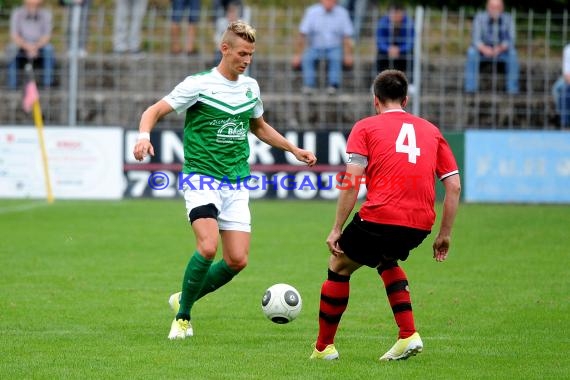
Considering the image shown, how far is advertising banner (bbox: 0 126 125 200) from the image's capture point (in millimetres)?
19141

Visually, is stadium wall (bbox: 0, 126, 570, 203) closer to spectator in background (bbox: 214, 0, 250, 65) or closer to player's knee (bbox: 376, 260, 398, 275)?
spectator in background (bbox: 214, 0, 250, 65)

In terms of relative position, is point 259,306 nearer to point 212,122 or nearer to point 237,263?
point 237,263

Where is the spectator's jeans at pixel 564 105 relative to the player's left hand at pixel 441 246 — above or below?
below

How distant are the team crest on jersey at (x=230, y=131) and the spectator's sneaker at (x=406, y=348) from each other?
2.02 m

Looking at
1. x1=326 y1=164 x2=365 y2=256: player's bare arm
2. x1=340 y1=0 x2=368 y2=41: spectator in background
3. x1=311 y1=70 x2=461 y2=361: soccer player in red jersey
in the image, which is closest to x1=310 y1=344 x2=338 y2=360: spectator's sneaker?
x1=311 y1=70 x2=461 y2=361: soccer player in red jersey

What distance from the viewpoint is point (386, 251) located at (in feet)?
23.5

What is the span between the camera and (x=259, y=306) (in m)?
9.68

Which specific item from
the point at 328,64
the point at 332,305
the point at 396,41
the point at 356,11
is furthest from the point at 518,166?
the point at 332,305

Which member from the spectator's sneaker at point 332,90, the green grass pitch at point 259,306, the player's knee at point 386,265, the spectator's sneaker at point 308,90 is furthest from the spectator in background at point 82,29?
the player's knee at point 386,265

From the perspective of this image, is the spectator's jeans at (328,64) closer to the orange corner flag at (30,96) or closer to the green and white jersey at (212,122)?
the orange corner flag at (30,96)

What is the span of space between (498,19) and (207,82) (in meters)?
12.0

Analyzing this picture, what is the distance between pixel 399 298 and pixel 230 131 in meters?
1.89

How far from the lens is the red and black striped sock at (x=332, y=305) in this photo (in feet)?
23.9

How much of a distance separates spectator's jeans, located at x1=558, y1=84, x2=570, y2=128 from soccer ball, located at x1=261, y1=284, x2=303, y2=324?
12.3 meters
